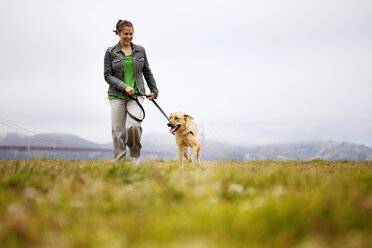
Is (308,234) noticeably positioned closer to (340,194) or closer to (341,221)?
(341,221)

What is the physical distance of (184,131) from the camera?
21.6ft

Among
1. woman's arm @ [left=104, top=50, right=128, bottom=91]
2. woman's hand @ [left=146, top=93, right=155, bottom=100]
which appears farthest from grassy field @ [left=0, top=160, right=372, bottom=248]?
woman's hand @ [left=146, top=93, right=155, bottom=100]

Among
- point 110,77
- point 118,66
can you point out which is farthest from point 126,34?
point 110,77

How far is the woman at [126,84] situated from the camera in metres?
6.16

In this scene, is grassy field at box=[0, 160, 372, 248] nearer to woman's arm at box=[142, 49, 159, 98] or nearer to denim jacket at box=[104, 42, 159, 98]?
denim jacket at box=[104, 42, 159, 98]

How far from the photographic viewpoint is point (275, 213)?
5.02 ft

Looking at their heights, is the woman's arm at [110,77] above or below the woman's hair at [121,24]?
below

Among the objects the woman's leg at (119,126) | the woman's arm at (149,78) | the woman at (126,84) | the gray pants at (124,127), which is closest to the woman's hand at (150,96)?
the woman at (126,84)

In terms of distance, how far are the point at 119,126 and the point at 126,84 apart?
1031 mm

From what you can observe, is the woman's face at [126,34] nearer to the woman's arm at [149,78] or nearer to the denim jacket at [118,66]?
the denim jacket at [118,66]

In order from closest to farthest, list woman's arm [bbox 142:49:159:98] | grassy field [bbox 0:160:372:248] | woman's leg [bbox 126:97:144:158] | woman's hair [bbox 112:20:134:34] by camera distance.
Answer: grassy field [bbox 0:160:372:248], woman's hair [bbox 112:20:134:34], woman's leg [bbox 126:97:144:158], woman's arm [bbox 142:49:159:98]

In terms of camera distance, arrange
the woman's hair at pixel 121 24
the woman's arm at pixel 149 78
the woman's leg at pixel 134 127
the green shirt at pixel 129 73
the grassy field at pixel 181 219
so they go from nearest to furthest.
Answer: the grassy field at pixel 181 219, the woman's hair at pixel 121 24, the woman's leg at pixel 134 127, the green shirt at pixel 129 73, the woman's arm at pixel 149 78

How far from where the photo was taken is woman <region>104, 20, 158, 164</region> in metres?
6.16

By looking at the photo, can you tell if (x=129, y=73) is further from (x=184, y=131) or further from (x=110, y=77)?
(x=184, y=131)
